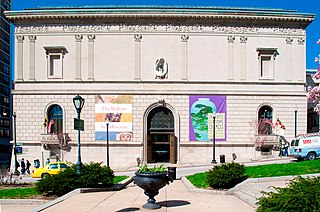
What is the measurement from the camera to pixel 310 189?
24.3 feet

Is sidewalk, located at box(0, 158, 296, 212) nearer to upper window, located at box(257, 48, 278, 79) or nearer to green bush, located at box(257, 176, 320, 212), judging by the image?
green bush, located at box(257, 176, 320, 212)

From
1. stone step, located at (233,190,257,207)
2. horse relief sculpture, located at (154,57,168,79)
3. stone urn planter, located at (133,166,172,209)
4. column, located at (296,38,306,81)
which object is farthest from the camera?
column, located at (296,38,306,81)

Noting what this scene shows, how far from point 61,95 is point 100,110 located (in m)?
4.66

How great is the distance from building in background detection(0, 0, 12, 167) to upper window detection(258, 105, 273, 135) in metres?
53.2

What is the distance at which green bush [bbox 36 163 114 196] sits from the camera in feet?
46.5

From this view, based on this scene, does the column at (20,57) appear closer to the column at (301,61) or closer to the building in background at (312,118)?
the column at (301,61)

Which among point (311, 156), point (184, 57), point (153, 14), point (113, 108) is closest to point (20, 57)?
point (113, 108)

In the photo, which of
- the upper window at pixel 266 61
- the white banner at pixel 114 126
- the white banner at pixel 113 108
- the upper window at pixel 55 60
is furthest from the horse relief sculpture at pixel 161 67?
the upper window at pixel 266 61

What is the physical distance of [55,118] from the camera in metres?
36.7

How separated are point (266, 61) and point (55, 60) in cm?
2356

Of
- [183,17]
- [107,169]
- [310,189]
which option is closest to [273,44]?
[183,17]

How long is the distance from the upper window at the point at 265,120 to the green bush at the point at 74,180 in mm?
24118

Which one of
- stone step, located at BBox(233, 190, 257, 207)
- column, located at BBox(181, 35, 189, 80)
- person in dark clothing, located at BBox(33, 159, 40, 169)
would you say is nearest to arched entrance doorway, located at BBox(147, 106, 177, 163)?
column, located at BBox(181, 35, 189, 80)

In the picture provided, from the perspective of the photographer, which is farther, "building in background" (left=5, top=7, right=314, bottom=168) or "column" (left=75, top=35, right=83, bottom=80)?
"column" (left=75, top=35, right=83, bottom=80)
